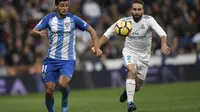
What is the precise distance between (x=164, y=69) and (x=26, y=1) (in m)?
6.14

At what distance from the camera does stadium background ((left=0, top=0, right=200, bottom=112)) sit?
23.3 meters

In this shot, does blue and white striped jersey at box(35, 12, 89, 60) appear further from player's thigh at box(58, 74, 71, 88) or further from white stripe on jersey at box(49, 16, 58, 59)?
player's thigh at box(58, 74, 71, 88)

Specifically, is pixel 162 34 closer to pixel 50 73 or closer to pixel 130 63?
pixel 130 63

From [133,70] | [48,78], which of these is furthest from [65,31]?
[133,70]

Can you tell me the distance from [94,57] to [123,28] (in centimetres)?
1030

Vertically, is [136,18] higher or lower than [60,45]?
higher

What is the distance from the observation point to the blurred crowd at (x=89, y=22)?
23.9 m

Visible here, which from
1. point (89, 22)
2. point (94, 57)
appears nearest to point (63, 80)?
point (94, 57)

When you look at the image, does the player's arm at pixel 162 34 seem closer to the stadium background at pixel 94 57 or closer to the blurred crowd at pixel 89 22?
the stadium background at pixel 94 57

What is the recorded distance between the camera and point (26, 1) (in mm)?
26219

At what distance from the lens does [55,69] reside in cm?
1288

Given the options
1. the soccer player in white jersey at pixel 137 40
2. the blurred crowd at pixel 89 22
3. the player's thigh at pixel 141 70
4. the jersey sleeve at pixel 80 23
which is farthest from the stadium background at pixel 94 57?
the jersey sleeve at pixel 80 23

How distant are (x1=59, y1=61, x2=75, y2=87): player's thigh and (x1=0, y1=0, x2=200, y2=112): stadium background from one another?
768 cm

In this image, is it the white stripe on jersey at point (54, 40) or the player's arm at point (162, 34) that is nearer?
the white stripe on jersey at point (54, 40)
